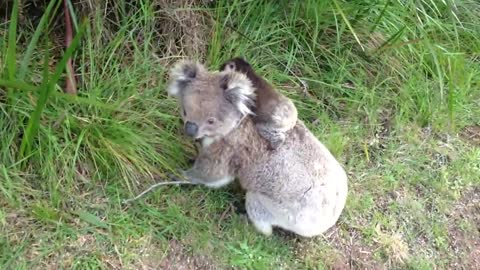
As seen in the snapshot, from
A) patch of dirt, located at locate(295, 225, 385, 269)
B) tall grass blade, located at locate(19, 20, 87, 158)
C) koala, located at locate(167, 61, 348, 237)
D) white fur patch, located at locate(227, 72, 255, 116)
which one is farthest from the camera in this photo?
patch of dirt, located at locate(295, 225, 385, 269)

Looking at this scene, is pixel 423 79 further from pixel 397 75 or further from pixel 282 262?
pixel 282 262

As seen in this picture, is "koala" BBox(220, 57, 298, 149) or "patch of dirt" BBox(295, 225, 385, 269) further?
"patch of dirt" BBox(295, 225, 385, 269)

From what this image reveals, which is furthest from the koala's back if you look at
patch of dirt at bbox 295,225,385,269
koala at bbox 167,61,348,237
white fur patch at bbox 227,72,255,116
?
white fur patch at bbox 227,72,255,116

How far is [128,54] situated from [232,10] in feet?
1.94

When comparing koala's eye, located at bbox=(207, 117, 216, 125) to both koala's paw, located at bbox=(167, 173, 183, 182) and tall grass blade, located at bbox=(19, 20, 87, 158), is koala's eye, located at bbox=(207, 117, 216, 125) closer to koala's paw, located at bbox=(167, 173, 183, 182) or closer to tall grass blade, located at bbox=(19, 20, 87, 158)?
koala's paw, located at bbox=(167, 173, 183, 182)

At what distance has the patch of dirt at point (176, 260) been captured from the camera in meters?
2.98

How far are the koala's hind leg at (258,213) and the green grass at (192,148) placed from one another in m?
0.06

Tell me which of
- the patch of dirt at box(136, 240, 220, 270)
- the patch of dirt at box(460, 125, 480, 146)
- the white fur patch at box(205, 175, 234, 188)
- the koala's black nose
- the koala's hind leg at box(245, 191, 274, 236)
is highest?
the koala's black nose

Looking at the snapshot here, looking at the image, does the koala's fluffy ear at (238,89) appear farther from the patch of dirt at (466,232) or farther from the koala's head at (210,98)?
the patch of dirt at (466,232)

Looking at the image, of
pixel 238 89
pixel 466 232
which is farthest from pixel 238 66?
pixel 466 232

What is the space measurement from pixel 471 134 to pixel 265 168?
5.05 feet

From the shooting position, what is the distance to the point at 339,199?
3.11 m

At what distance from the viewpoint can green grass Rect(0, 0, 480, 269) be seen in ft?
9.79

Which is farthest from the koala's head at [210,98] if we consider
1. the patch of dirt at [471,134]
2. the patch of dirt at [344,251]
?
the patch of dirt at [471,134]
